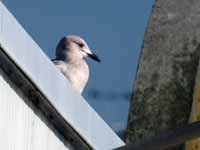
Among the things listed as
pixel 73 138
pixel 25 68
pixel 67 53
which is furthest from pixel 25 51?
pixel 67 53

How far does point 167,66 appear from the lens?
355 inches

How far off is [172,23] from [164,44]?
21cm

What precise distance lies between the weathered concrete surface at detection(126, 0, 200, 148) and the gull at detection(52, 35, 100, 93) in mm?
579

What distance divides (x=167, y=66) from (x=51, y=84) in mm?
4875

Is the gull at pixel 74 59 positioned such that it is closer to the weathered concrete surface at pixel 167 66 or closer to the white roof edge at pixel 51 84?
the weathered concrete surface at pixel 167 66

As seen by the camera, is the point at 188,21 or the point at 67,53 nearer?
the point at 67,53

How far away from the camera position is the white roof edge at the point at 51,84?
13.1 feet

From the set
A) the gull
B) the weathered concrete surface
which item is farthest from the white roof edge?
the weathered concrete surface

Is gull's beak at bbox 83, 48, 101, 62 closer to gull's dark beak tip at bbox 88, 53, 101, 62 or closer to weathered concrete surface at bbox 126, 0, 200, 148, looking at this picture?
gull's dark beak tip at bbox 88, 53, 101, 62

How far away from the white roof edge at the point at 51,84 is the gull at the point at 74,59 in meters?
2.94

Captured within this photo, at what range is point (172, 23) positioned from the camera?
8.93 m

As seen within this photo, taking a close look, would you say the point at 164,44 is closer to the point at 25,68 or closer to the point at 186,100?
the point at 186,100

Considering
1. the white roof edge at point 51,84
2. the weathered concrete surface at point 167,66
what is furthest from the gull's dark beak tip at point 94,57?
the white roof edge at point 51,84

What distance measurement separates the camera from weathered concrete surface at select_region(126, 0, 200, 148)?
8.87 m
